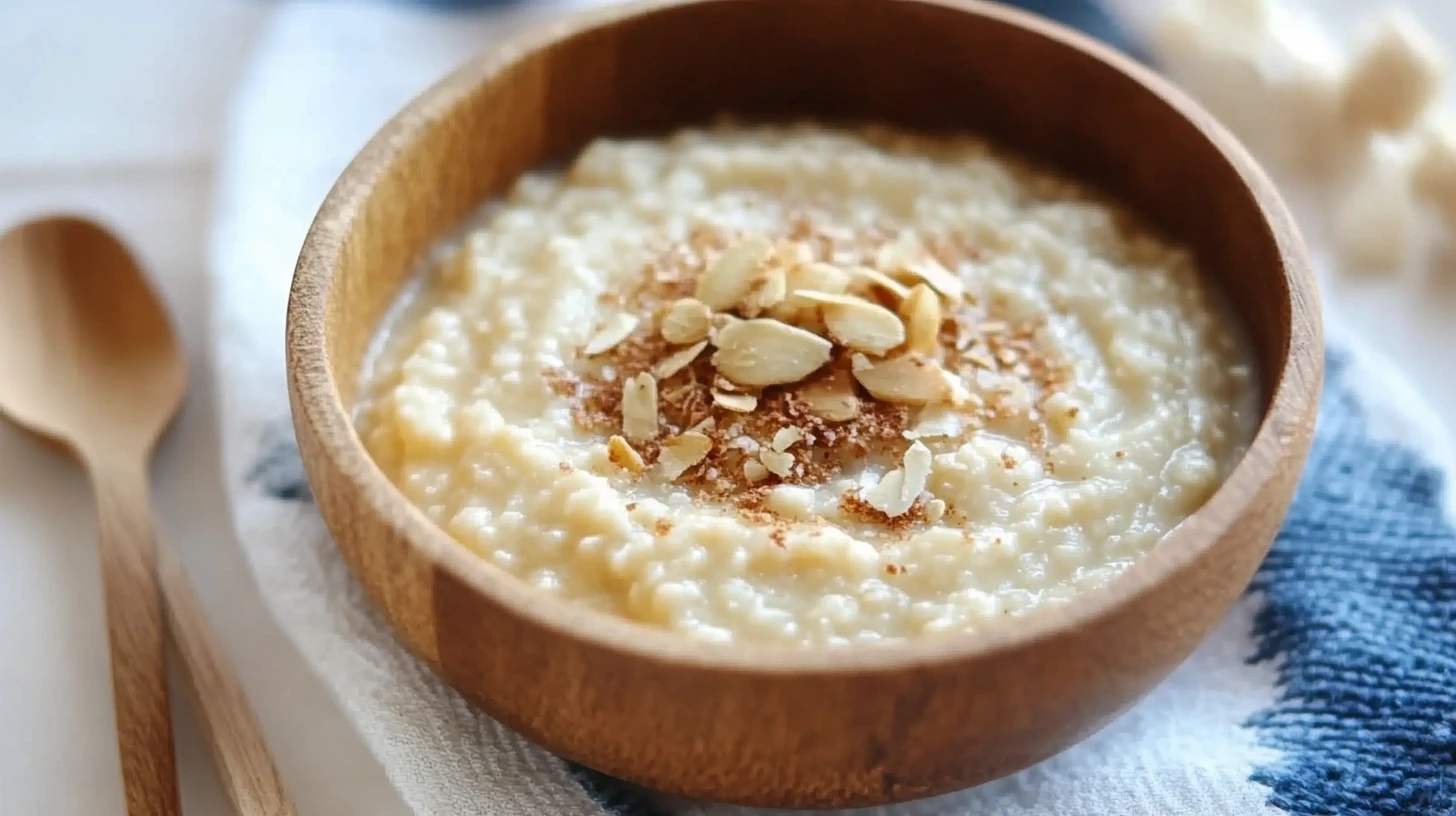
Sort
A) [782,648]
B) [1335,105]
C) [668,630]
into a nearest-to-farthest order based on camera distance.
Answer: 1. [782,648]
2. [668,630]
3. [1335,105]

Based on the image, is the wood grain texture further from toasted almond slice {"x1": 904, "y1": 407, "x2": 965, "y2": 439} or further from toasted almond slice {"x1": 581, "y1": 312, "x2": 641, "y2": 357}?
toasted almond slice {"x1": 904, "y1": 407, "x2": 965, "y2": 439}

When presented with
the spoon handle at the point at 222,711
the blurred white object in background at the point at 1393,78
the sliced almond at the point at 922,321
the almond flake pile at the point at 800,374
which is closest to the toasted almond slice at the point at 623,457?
the almond flake pile at the point at 800,374

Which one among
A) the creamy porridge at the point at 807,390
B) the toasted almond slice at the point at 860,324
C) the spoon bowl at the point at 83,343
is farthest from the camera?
the spoon bowl at the point at 83,343

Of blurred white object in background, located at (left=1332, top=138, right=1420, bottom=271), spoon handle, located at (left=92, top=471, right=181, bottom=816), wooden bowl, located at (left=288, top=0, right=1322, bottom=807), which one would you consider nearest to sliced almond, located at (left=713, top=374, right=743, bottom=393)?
wooden bowl, located at (left=288, top=0, right=1322, bottom=807)

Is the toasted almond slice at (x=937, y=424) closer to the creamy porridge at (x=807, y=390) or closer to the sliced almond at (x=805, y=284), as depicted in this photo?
the creamy porridge at (x=807, y=390)

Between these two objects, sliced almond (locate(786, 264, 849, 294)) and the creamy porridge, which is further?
sliced almond (locate(786, 264, 849, 294))

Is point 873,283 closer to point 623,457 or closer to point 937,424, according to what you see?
point 937,424

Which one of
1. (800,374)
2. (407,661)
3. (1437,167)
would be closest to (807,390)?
(800,374)
